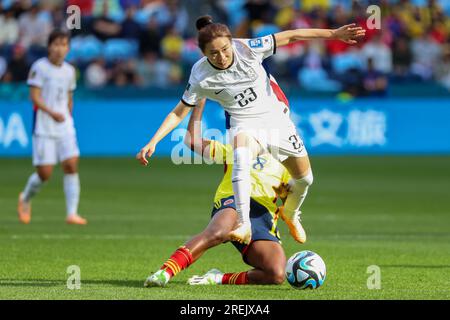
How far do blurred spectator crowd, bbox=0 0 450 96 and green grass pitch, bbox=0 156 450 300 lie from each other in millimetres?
2338

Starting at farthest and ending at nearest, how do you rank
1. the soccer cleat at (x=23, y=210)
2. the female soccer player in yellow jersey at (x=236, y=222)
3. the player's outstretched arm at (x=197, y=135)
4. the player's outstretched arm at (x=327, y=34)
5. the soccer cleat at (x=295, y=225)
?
the soccer cleat at (x=23, y=210)
the soccer cleat at (x=295, y=225)
the player's outstretched arm at (x=197, y=135)
the player's outstretched arm at (x=327, y=34)
the female soccer player in yellow jersey at (x=236, y=222)

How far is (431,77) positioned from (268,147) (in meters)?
18.5

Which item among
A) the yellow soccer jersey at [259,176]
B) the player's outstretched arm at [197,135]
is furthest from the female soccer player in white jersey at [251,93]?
the player's outstretched arm at [197,135]

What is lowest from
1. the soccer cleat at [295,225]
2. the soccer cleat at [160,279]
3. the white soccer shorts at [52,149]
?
the soccer cleat at [160,279]

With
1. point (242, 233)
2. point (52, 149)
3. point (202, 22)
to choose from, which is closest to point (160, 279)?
point (242, 233)

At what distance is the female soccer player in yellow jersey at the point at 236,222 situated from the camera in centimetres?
873

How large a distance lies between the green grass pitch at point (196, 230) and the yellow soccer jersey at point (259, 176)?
2.63 ft

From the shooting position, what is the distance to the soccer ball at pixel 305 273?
28.7 ft

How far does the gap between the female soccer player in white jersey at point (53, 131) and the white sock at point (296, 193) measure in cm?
527

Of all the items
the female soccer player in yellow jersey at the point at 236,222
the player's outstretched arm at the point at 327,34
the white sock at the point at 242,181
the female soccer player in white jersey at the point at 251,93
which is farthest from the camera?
the player's outstretched arm at the point at 327,34

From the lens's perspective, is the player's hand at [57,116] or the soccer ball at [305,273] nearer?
the soccer ball at [305,273]

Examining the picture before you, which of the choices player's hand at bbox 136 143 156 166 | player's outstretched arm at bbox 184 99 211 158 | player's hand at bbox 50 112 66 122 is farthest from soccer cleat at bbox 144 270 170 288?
player's hand at bbox 50 112 66 122

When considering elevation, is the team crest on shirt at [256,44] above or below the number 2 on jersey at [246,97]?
above

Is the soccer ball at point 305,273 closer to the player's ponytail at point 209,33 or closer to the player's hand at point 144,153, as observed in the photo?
the player's hand at point 144,153
